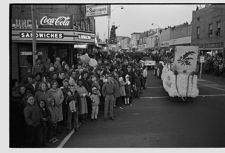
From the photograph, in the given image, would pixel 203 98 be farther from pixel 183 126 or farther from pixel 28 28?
pixel 28 28

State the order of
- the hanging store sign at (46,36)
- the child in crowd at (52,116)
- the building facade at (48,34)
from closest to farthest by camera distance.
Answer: the child in crowd at (52,116)
the building facade at (48,34)
the hanging store sign at (46,36)

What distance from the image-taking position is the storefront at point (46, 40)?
30.7 feet

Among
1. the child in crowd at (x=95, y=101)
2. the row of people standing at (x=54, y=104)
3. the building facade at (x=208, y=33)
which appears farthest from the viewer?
the building facade at (x=208, y=33)

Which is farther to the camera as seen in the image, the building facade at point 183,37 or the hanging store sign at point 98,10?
the building facade at point 183,37

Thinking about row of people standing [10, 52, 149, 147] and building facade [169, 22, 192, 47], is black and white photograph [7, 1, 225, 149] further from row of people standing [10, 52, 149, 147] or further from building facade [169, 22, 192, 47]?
building facade [169, 22, 192, 47]

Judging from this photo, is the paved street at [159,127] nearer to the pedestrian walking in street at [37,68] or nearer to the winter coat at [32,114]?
the winter coat at [32,114]

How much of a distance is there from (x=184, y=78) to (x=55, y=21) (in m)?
5.63

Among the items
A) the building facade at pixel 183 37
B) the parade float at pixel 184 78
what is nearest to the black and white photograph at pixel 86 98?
the parade float at pixel 184 78

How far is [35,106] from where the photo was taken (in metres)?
6.77

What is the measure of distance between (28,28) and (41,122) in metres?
5.07

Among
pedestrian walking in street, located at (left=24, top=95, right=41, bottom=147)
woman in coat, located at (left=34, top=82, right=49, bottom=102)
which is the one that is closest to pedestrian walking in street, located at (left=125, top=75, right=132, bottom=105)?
woman in coat, located at (left=34, top=82, right=49, bottom=102)

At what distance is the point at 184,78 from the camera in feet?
38.7

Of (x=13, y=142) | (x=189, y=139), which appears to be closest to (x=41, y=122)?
(x=13, y=142)

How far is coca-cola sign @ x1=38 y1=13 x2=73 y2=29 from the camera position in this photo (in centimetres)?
1085
